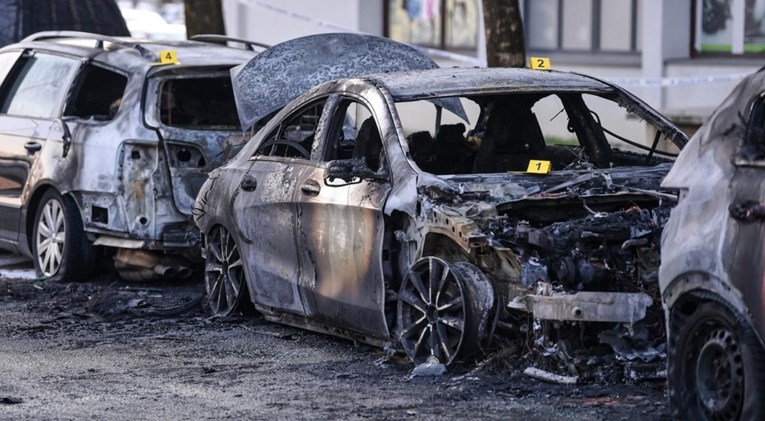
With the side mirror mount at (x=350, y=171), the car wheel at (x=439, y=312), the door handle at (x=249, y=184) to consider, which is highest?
the side mirror mount at (x=350, y=171)

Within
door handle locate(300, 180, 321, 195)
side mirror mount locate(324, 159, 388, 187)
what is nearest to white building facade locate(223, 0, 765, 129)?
door handle locate(300, 180, 321, 195)

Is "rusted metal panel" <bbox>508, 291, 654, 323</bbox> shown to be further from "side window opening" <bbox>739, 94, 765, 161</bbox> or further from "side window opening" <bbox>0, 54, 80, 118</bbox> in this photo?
"side window opening" <bbox>0, 54, 80, 118</bbox>

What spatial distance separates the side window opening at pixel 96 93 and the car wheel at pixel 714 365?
22.6ft

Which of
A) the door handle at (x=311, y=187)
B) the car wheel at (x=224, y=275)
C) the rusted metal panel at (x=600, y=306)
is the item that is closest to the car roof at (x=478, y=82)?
the door handle at (x=311, y=187)


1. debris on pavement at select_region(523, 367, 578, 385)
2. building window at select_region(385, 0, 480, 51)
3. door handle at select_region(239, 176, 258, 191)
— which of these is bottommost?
debris on pavement at select_region(523, 367, 578, 385)

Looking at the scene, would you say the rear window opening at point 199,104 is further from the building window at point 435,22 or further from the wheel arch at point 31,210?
the building window at point 435,22

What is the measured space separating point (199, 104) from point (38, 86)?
161 centimetres

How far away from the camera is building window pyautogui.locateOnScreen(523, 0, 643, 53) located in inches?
838

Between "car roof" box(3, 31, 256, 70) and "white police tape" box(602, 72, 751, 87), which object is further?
"white police tape" box(602, 72, 751, 87)

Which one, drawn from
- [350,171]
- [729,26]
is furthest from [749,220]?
[729,26]

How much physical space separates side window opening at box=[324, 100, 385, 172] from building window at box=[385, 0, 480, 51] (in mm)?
14399

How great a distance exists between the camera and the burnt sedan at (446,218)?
7.89 m

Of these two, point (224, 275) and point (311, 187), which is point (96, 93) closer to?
point (224, 275)

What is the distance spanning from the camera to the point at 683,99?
1970cm
